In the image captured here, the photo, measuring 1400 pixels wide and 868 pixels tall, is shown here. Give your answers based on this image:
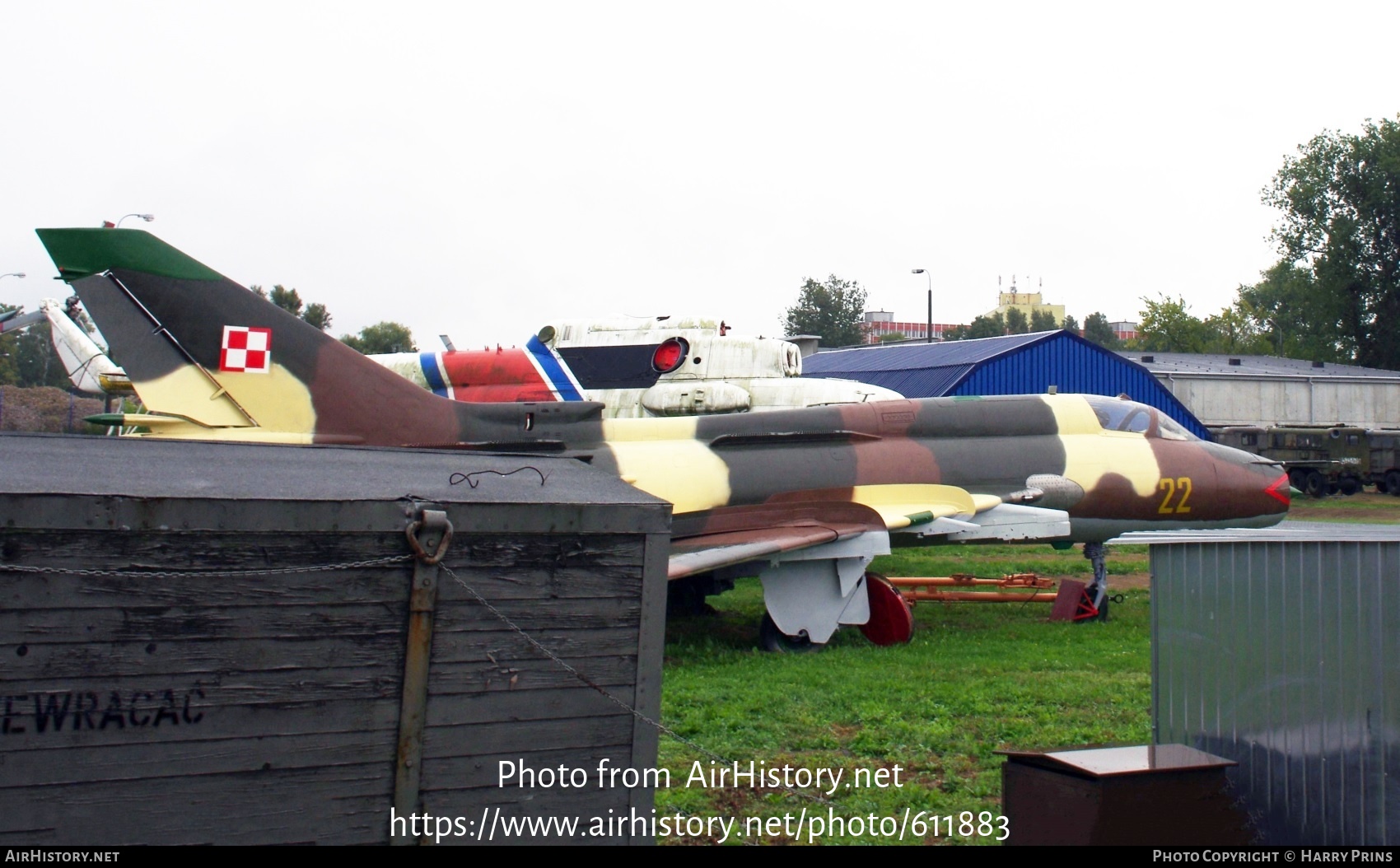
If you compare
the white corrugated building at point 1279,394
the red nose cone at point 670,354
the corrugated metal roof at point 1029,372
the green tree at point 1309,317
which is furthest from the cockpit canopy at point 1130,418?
the green tree at point 1309,317

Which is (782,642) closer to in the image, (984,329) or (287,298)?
(287,298)

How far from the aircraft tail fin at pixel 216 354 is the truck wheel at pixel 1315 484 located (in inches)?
1275

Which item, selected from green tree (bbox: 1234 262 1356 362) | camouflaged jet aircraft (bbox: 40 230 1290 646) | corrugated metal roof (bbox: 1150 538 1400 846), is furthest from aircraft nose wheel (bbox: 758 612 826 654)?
green tree (bbox: 1234 262 1356 362)

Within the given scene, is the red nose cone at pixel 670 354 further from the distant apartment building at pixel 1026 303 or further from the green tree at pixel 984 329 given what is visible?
the distant apartment building at pixel 1026 303

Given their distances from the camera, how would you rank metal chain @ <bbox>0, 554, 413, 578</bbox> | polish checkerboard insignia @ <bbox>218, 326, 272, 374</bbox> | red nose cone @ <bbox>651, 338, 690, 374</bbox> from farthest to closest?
red nose cone @ <bbox>651, 338, 690, 374</bbox>, polish checkerboard insignia @ <bbox>218, 326, 272, 374</bbox>, metal chain @ <bbox>0, 554, 413, 578</bbox>

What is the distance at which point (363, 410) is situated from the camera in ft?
42.7

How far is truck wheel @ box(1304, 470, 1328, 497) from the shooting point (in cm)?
3659

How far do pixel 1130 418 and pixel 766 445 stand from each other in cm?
514

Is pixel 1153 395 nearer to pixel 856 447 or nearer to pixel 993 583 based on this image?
pixel 993 583

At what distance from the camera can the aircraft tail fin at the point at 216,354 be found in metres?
12.5

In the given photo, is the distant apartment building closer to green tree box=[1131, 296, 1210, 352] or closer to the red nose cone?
green tree box=[1131, 296, 1210, 352]

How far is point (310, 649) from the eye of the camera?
424cm

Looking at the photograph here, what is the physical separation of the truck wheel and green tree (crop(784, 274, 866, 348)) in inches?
1928

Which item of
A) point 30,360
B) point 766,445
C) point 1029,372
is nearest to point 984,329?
point 1029,372
